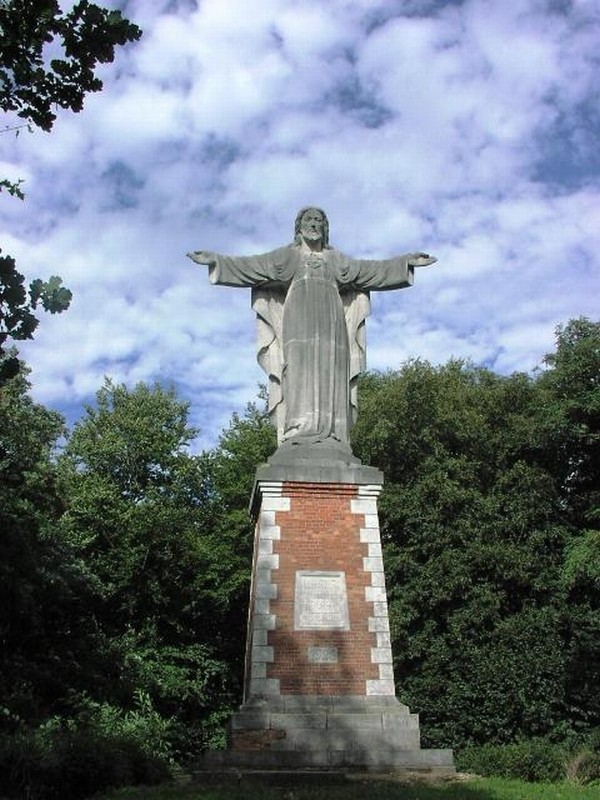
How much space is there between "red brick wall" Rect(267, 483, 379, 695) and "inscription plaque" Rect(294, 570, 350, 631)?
0.06 meters

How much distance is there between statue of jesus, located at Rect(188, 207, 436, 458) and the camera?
1219 centimetres

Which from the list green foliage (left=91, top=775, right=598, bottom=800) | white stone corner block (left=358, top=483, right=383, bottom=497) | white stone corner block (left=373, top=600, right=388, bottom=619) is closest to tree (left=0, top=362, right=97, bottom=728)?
white stone corner block (left=358, top=483, right=383, bottom=497)

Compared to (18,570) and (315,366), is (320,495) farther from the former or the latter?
(18,570)

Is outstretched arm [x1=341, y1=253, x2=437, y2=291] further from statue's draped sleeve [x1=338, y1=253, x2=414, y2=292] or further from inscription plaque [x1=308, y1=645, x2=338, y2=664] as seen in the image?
inscription plaque [x1=308, y1=645, x2=338, y2=664]

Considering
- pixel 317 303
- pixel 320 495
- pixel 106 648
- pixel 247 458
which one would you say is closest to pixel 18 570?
pixel 320 495

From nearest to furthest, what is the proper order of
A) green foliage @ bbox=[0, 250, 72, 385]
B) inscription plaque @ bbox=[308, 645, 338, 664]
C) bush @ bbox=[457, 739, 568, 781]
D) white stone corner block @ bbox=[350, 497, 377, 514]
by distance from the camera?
green foliage @ bbox=[0, 250, 72, 385] < inscription plaque @ bbox=[308, 645, 338, 664] < white stone corner block @ bbox=[350, 497, 377, 514] < bush @ bbox=[457, 739, 568, 781]

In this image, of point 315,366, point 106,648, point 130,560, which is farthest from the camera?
point 130,560

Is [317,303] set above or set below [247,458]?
below

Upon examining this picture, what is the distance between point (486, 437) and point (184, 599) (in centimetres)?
1088

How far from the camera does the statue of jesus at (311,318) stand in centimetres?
1219

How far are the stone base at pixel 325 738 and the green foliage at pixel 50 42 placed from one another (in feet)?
22.6

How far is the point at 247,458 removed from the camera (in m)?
28.8

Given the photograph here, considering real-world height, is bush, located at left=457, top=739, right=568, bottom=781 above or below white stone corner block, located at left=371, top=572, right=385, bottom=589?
below

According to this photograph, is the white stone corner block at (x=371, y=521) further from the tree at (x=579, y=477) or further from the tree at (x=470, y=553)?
the tree at (x=470, y=553)
